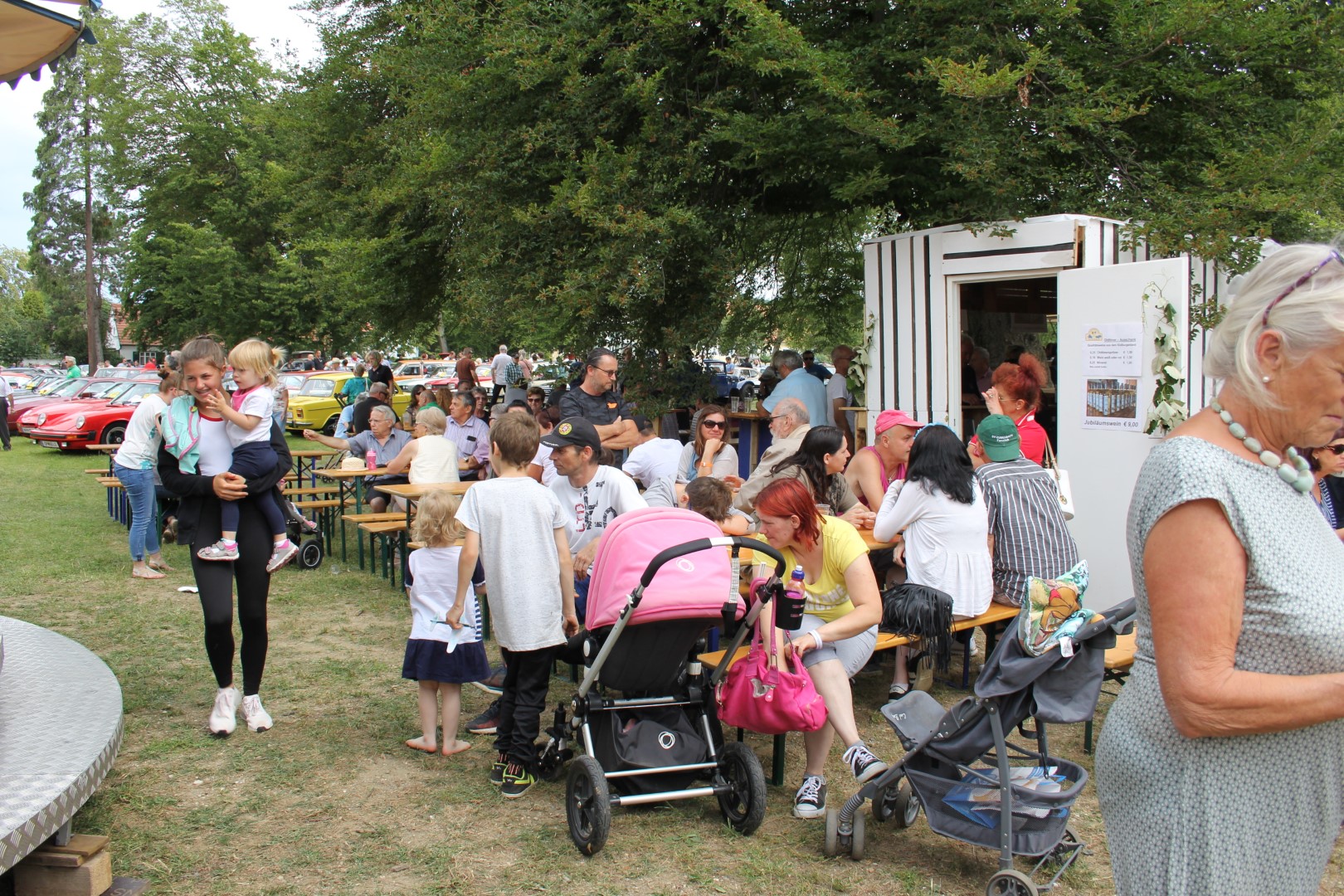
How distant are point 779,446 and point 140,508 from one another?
6.05m

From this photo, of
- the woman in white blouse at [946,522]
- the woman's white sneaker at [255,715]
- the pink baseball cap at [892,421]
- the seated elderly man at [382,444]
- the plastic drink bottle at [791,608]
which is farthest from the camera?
the seated elderly man at [382,444]

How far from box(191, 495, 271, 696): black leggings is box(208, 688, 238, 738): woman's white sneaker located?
0.26ft

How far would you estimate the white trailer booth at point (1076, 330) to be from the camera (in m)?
7.03

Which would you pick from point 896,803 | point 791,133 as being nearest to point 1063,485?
point 896,803

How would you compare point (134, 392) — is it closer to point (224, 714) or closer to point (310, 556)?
point (310, 556)

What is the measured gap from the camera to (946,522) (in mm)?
5336

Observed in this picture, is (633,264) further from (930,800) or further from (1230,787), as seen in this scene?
(1230,787)

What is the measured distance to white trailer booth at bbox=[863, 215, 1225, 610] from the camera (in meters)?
7.03

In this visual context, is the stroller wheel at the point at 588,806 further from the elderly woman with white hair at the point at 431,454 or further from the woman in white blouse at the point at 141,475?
the woman in white blouse at the point at 141,475

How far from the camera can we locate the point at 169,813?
4.18 meters

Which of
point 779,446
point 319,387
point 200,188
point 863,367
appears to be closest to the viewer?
point 779,446

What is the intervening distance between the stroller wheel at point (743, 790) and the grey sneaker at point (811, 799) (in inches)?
7.4

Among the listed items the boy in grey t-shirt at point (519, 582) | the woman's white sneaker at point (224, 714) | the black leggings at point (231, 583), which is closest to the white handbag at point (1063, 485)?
the boy in grey t-shirt at point (519, 582)

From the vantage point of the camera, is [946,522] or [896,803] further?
[946,522]
